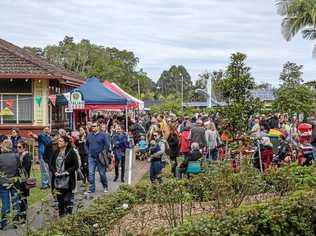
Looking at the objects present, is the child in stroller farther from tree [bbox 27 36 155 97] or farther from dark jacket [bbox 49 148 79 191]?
tree [bbox 27 36 155 97]

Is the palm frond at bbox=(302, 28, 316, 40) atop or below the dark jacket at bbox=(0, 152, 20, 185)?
atop

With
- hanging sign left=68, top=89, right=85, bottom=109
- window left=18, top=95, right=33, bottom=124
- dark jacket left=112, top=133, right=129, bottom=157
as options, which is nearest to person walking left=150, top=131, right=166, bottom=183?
dark jacket left=112, top=133, right=129, bottom=157

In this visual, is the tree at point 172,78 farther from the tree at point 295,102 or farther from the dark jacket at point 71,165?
the dark jacket at point 71,165

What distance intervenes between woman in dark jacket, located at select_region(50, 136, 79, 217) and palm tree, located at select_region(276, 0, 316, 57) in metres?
24.6

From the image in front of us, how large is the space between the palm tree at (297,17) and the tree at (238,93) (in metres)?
19.3

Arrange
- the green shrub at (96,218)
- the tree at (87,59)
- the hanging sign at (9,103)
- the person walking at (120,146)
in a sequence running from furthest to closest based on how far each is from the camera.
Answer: the tree at (87,59) < the hanging sign at (9,103) < the person walking at (120,146) < the green shrub at (96,218)

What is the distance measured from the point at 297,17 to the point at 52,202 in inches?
1077

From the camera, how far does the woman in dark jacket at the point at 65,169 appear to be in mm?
10391

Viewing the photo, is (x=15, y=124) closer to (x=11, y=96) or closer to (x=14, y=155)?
(x=11, y=96)

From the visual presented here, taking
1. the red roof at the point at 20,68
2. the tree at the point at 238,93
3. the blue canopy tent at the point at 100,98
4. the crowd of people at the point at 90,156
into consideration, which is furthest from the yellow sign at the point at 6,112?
the tree at the point at 238,93

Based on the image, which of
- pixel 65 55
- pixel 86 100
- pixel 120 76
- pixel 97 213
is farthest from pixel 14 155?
pixel 65 55

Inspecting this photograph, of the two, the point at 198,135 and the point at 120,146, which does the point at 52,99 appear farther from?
the point at 198,135

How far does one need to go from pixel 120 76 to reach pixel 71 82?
147 feet

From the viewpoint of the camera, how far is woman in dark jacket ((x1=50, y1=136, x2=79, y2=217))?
34.1 feet
